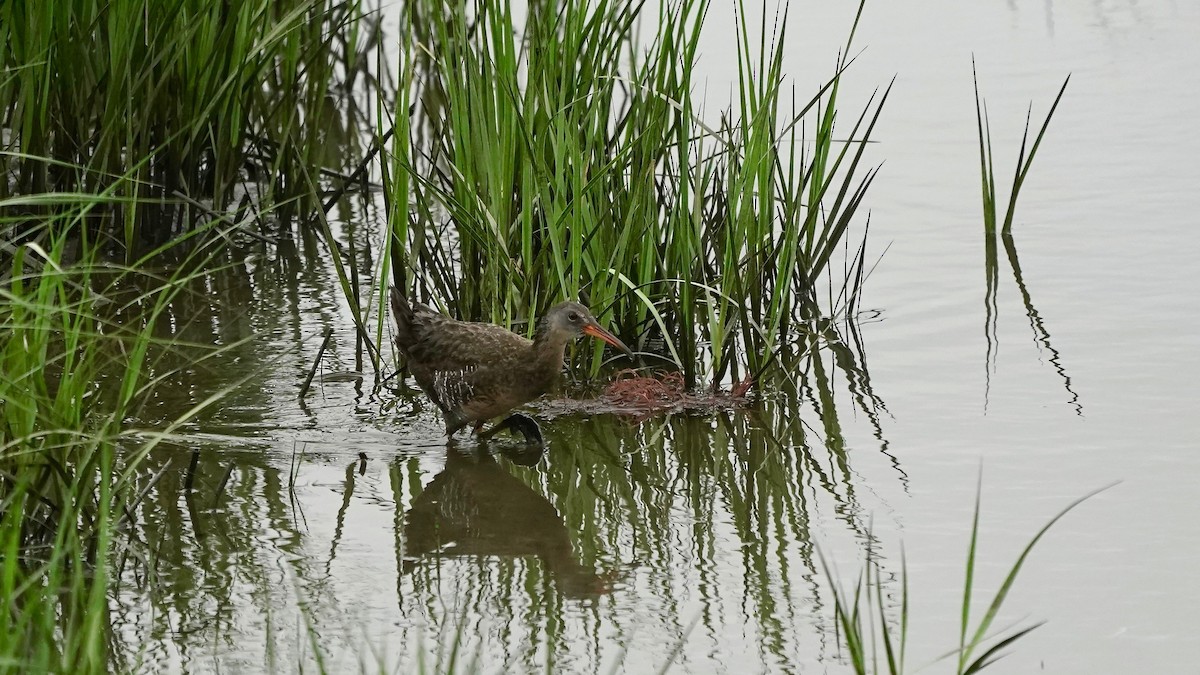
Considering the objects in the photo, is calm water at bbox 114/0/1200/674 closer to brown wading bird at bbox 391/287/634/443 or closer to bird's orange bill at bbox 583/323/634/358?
brown wading bird at bbox 391/287/634/443

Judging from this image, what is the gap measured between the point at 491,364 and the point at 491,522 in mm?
805

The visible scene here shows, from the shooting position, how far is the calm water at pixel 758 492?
412cm

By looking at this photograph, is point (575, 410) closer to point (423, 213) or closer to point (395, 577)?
point (423, 213)

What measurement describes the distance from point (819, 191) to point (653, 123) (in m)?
0.67

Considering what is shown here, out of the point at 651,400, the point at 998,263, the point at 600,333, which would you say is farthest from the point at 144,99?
the point at 998,263

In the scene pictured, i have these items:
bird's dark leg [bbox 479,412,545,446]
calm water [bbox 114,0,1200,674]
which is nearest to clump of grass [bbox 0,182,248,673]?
calm water [bbox 114,0,1200,674]

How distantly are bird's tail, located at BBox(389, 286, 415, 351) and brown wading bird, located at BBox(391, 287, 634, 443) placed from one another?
4 cm

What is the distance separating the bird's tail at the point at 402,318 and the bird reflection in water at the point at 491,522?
1.51 ft

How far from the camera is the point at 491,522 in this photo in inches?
199

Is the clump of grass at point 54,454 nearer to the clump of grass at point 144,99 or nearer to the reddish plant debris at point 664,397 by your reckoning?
the clump of grass at point 144,99

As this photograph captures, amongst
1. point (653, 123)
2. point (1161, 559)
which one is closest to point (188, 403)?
point (653, 123)

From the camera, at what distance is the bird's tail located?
5.91 metres

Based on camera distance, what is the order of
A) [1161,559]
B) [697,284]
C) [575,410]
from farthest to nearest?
[575,410]
[697,284]
[1161,559]

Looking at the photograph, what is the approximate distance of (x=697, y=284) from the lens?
18.3ft
